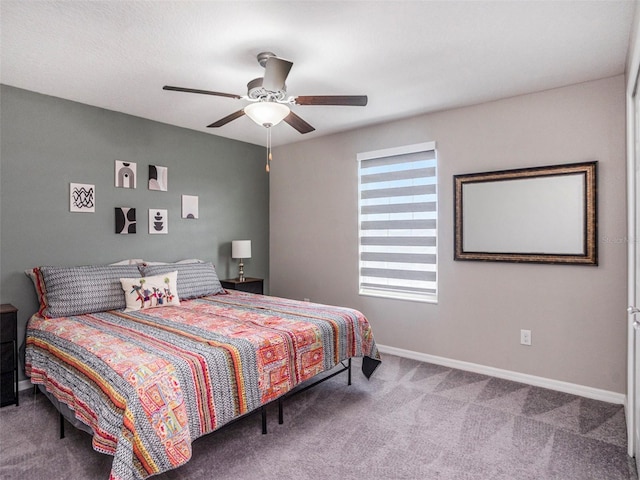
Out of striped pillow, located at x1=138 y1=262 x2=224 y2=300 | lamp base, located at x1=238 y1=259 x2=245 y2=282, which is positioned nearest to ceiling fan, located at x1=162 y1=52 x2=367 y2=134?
striped pillow, located at x1=138 y1=262 x2=224 y2=300

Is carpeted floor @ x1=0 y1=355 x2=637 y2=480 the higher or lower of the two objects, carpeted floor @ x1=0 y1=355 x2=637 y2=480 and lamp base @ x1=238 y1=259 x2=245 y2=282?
the lower

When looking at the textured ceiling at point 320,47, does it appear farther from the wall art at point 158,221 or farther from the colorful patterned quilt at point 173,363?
the colorful patterned quilt at point 173,363

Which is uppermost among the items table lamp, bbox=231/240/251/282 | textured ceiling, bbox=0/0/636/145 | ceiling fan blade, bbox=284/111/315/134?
textured ceiling, bbox=0/0/636/145

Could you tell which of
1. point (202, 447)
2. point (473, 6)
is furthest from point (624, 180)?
point (202, 447)

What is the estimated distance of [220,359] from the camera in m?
2.08

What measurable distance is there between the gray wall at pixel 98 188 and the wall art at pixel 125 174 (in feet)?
0.16

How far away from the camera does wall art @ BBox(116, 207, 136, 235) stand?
369cm

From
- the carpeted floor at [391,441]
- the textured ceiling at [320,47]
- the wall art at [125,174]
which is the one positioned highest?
the textured ceiling at [320,47]

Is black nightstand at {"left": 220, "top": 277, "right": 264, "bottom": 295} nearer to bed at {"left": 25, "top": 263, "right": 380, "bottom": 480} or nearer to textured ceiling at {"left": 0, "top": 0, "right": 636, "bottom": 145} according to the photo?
Answer: bed at {"left": 25, "top": 263, "right": 380, "bottom": 480}

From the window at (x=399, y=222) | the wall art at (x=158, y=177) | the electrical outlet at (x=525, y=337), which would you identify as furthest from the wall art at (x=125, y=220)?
the electrical outlet at (x=525, y=337)

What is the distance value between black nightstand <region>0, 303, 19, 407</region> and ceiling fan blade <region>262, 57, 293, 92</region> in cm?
247

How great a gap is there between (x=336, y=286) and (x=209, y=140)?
228 centimetres

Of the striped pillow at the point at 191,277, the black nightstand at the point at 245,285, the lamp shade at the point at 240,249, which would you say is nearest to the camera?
the striped pillow at the point at 191,277

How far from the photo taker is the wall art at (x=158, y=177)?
3941mm
